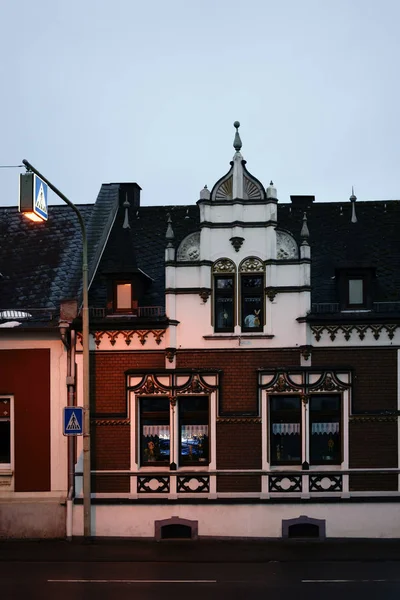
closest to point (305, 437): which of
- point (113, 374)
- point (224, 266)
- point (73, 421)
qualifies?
point (224, 266)

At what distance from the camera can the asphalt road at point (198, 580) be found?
1337 cm

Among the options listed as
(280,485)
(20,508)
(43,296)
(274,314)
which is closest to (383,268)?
(274,314)

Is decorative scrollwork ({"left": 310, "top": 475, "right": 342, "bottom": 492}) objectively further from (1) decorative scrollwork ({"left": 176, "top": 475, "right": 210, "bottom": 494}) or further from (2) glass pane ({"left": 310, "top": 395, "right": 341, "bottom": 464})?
(1) decorative scrollwork ({"left": 176, "top": 475, "right": 210, "bottom": 494})

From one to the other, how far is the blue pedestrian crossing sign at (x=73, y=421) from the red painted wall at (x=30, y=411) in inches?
71.9

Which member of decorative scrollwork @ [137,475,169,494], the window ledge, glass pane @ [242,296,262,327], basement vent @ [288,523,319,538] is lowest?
basement vent @ [288,523,319,538]

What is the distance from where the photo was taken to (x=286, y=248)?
19562mm

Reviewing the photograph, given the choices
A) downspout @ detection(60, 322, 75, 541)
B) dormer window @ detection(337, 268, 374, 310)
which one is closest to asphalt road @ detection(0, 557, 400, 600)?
downspout @ detection(60, 322, 75, 541)

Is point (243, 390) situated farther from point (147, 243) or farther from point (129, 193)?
point (129, 193)

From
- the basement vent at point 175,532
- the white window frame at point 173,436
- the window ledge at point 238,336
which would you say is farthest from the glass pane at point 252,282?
the basement vent at point 175,532

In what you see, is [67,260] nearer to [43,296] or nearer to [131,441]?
[43,296]

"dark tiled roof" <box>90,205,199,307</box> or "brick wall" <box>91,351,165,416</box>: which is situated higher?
"dark tiled roof" <box>90,205,199,307</box>

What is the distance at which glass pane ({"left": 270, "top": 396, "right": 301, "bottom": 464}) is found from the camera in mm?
19312

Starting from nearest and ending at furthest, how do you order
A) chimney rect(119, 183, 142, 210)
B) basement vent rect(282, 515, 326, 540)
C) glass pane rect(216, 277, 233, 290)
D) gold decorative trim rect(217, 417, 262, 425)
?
basement vent rect(282, 515, 326, 540), gold decorative trim rect(217, 417, 262, 425), glass pane rect(216, 277, 233, 290), chimney rect(119, 183, 142, 210)

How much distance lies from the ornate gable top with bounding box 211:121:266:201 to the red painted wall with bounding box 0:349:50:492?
20.3 feet
